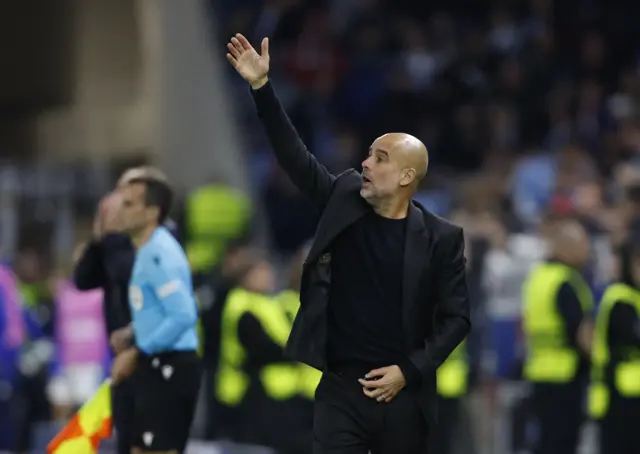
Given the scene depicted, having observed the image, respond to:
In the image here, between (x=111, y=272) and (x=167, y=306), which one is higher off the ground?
(x=111, y=272)

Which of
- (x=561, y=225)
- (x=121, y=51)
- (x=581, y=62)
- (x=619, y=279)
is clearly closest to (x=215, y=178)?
(x=121, y=51)

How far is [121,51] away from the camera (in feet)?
68.9

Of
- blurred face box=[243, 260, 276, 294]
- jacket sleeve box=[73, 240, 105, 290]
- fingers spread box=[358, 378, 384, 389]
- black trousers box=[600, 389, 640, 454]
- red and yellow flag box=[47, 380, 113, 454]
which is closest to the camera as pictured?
fingers spread box=[358, 378, 384, 389]

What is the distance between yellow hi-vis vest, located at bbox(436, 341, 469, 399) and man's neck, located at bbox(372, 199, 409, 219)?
6.29 m

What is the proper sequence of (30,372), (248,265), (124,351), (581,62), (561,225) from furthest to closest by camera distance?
1. (581,62)
2. (30,372)
3. (248,265)
4. (561,225)
5. (124,351)

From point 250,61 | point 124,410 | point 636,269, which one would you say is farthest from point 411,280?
point 636,269

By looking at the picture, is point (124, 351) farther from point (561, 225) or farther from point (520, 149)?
point (520, 149)

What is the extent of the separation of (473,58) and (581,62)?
1286 mm

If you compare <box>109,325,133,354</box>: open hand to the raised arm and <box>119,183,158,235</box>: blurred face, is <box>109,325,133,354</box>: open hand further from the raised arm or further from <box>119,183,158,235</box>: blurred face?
the raised arm

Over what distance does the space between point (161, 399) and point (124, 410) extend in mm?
278

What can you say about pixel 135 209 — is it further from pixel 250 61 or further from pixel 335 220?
pixel 250 61

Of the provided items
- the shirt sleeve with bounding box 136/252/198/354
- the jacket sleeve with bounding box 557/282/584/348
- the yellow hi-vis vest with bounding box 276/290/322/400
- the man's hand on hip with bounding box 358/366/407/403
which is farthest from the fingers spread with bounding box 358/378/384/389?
the yellow hi-vis vest with bounding box 276/290/322/400

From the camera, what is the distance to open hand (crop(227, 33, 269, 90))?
314 inches

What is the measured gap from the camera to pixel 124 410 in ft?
33.2
